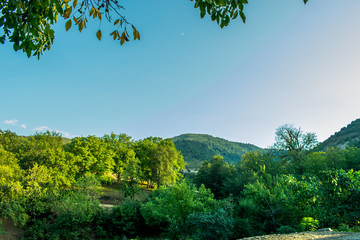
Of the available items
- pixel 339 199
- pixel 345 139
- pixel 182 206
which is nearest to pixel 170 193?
pixel 182 206

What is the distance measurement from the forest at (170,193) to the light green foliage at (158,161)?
0.19m

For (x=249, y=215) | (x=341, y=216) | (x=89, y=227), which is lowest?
(x=89, y=227)

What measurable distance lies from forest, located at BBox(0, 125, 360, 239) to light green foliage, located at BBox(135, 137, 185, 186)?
0.19 metres

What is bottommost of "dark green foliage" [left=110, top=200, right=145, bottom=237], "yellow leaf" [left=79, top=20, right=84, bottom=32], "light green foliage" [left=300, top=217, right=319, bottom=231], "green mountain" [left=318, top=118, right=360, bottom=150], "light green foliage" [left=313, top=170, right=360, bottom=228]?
"dark green foliage" [left=110, top=200, right=145, bottom=237]

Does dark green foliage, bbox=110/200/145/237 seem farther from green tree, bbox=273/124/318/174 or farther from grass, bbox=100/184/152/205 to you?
green tree, bbox=273/124/318/174

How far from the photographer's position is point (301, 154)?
95.5 feet

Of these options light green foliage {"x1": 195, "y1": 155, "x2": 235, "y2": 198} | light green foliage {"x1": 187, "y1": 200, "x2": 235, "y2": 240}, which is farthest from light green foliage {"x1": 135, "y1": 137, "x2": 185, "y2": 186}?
light green foliage {"x1": 187, "y1": 200, "x2": 235, "y2": 240}

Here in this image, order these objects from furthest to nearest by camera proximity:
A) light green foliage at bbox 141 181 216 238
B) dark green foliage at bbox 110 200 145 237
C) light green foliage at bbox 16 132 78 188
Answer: light green foliage at bbox 16 132 78 188
dark green foliage at bbox 110 200 145 237
light green foliage at bbox 141 181 216 238

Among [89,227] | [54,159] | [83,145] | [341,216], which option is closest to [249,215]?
[341,216]

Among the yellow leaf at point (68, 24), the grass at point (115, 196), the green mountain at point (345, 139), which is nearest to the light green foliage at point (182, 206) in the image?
the yellow leaf at point (68, 24)

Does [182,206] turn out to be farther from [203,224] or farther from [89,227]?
[89,227]

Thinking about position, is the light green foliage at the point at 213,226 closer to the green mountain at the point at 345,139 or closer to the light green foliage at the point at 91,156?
the light green foliage at the point at 91,156

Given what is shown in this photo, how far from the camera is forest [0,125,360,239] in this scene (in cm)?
991

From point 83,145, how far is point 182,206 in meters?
24.3
